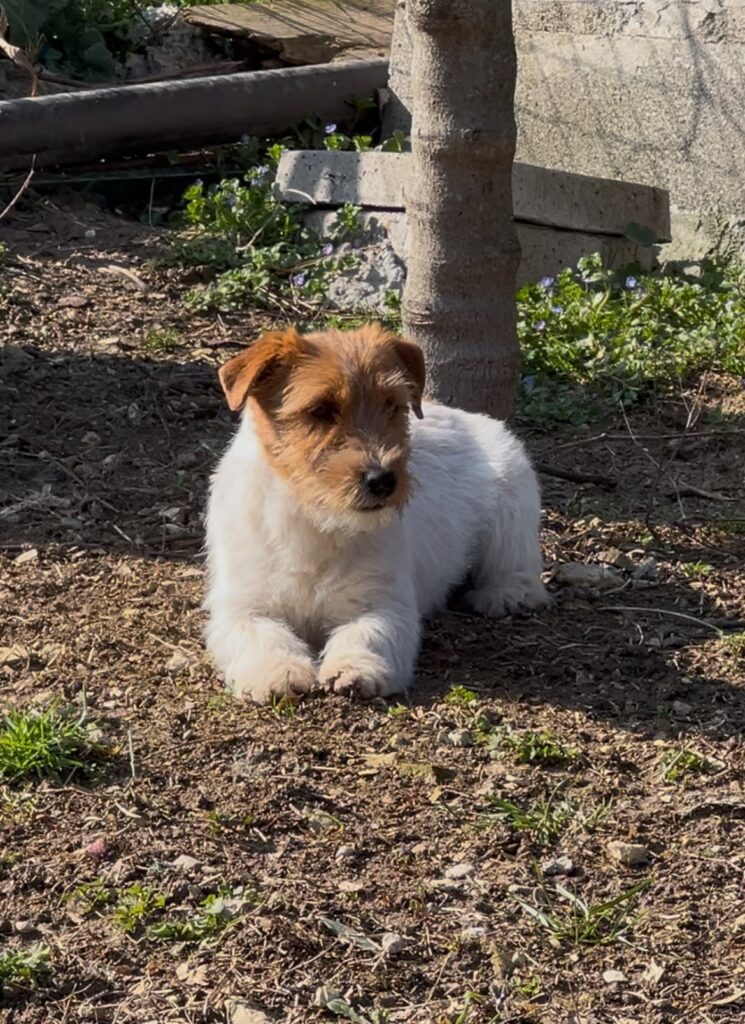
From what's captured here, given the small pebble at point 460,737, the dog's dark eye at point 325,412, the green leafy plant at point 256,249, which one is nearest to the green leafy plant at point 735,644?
the small pebble at point 460,737

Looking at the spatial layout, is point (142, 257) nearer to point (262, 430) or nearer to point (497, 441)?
point (497, 441)

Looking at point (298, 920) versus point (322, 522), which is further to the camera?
point (322, 522)

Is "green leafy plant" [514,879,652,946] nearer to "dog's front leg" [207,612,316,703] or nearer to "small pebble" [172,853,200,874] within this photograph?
"small pebble" [172,853,200,874]

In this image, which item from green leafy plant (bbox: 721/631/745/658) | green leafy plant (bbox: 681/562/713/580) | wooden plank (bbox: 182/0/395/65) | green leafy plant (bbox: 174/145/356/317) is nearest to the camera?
green leafy plant (bbox: 721/631/745/658)

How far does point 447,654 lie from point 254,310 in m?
3.81

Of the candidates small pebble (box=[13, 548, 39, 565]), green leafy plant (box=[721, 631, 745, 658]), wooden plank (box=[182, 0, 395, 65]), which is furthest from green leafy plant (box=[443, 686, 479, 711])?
wooden plank (box=[182, 0, 395, 65])

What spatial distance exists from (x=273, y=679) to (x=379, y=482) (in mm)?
694

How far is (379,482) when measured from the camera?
16.4 ft

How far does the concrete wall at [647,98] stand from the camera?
8.98 m

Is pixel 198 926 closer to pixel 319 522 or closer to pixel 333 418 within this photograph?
pixel 319 522

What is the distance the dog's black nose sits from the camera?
16.3ft

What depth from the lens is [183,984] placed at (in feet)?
11.9

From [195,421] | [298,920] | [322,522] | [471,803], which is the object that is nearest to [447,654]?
[322,522]

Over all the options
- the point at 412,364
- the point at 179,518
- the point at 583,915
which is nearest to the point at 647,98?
the point at 179,518
